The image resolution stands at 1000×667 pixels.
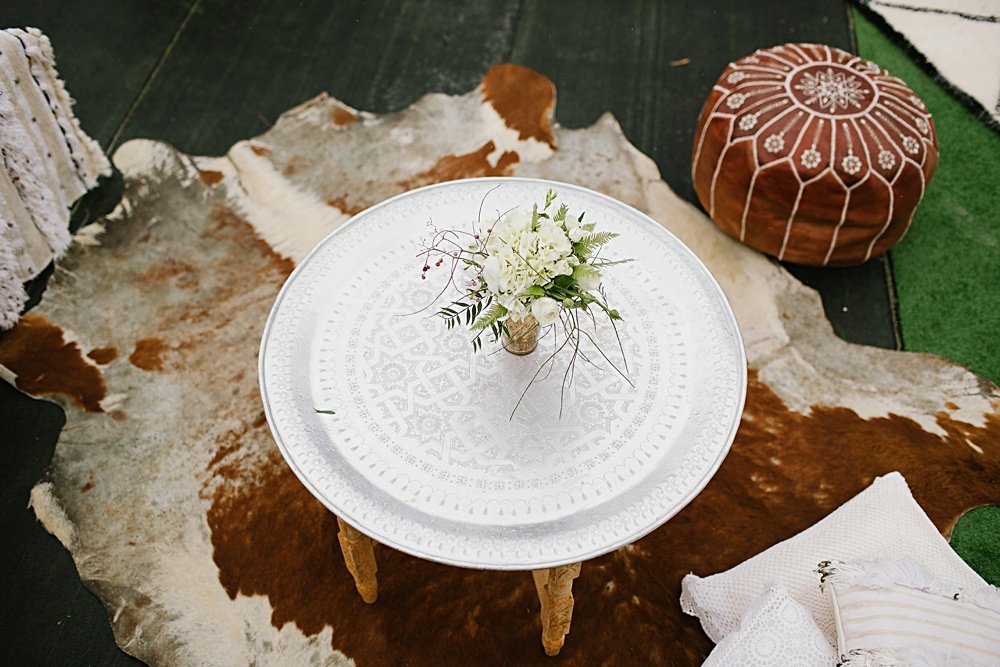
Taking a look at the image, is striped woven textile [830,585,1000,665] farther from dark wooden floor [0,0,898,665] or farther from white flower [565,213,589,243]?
dark wooden floor [0,0,898,665]

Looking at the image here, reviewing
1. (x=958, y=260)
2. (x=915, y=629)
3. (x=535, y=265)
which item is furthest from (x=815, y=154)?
(x=915, y=629)

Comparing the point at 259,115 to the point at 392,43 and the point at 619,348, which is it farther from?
the point at 619,348

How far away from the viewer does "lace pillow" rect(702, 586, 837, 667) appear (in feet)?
4.10

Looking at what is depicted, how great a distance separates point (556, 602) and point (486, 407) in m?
0.40

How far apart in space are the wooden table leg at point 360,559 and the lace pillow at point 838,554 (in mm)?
674

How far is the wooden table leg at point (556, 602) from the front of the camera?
146 centimetres

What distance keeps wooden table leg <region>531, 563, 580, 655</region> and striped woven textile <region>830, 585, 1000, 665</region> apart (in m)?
0.47

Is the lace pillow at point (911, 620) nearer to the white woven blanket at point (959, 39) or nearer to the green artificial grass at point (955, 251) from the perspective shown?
the green artificial grass at point (955, 251)

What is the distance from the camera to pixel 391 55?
9.66ft

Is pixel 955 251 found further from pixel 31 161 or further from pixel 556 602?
pixel 31 161

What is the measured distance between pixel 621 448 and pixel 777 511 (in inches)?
25.4

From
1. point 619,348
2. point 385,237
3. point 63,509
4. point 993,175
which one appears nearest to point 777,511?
point 619,348

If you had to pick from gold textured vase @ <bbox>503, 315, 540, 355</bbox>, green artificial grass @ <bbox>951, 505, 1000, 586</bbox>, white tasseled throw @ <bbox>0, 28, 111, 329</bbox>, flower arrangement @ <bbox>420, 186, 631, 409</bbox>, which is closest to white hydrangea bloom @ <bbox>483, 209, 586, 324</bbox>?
flower arrangement @ <bbox>420, 186, 631, 409</bbox>

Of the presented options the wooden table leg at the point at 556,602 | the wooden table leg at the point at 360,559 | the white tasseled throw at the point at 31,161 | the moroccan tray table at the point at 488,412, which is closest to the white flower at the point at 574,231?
the moroccan tray table at the point at 488,412
